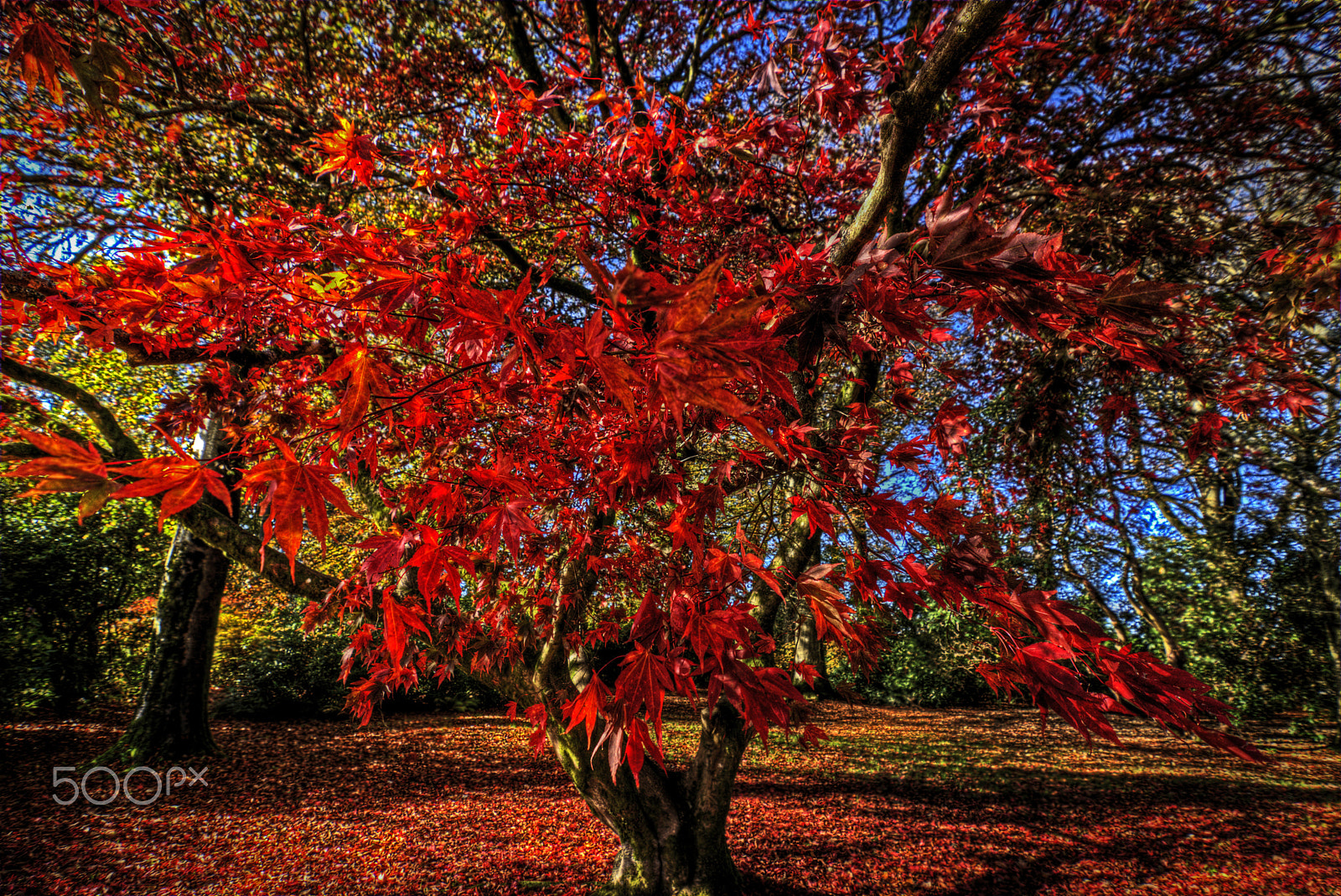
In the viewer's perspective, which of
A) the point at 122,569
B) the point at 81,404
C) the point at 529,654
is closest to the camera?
the point at 529,654

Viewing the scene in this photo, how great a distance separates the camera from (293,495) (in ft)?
3.48

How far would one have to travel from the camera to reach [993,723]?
986cm

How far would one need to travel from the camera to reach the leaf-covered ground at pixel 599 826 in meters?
3.57

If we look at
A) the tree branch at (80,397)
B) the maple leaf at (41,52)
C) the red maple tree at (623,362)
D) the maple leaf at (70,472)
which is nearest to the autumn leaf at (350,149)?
the red maple tree at (623,362)

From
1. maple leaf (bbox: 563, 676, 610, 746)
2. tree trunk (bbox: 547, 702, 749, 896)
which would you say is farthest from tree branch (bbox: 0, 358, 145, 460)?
maple leaf (bbox: 563, 676, 610, 746)

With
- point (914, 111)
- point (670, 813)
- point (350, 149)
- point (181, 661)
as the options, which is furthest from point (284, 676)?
point (914, 111)

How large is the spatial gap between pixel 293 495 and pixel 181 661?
278 inches

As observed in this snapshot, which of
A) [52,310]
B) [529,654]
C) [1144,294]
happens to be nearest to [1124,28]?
[1144,294]

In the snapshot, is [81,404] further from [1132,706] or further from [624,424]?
[1132,706]

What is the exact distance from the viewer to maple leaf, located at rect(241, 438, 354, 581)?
1028 mm

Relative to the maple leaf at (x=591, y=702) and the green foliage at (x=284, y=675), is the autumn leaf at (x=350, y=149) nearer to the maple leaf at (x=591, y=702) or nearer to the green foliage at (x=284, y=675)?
the maple leaf at (x=591, y=702)

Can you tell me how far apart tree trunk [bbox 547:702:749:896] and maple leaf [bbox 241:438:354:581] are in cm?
241

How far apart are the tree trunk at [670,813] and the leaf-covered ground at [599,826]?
23.8 inches

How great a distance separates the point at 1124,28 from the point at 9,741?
41.1 feet
